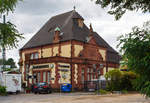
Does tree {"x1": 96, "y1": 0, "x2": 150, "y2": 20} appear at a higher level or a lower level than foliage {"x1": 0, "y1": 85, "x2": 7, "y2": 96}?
higher

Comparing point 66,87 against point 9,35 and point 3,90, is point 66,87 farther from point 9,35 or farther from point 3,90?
point 9,35

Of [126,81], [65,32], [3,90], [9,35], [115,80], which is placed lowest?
[3,90]

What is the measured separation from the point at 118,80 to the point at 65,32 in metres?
14.4

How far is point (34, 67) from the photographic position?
132 ft

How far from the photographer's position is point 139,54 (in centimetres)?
935

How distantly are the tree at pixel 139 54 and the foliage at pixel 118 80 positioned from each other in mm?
22480

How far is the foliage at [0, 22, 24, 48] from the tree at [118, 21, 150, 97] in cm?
427

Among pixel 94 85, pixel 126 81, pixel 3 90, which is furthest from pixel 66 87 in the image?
pixel 3 90

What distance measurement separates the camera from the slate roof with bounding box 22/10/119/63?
4212cm

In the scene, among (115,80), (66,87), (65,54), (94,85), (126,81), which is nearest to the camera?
(115,80)

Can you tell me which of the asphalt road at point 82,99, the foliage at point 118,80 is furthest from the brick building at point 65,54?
the asphalt road at point 82,99

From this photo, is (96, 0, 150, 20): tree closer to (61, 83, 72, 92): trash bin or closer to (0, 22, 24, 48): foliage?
(0, 22, 24, 48): foliage

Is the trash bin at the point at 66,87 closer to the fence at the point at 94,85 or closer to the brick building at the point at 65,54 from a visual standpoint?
the brick building at the point at 65,54

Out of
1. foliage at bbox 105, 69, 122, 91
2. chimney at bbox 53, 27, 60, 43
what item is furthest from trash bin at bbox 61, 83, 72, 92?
chimney at bbox 53, 27, 60, 43
